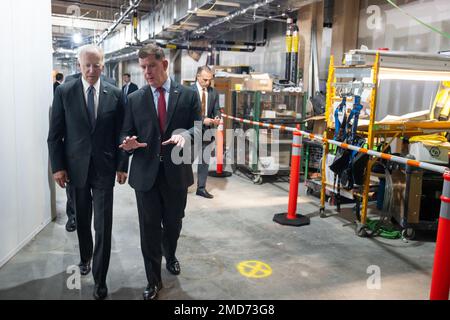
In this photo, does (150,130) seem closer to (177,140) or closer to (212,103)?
(177,140)

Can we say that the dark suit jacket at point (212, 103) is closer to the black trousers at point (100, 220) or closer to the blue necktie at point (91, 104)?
the blue necktie at point (91, 104)

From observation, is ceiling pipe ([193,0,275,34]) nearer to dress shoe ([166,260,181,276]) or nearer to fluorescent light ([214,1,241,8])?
fluorescent light ([214,1,241,8])

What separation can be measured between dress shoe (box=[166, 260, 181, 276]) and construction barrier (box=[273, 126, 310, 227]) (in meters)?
1.56

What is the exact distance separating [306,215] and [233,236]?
1143 mm

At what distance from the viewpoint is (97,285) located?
2650mm

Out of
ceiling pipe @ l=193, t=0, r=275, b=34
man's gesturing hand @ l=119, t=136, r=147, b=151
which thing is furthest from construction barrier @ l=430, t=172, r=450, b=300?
ceiling pipe @ l=193, t=0, r=275, b=34

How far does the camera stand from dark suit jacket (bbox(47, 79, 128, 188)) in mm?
2582

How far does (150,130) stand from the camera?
98.4 inches

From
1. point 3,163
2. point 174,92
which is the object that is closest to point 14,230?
point 3,163

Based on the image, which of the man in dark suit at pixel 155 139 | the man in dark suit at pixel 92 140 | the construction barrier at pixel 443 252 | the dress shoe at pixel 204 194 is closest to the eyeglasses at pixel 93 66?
the man in dark suit at pixel 92 140

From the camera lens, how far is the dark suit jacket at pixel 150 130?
2.50m

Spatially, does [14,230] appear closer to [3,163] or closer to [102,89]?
[3,163]

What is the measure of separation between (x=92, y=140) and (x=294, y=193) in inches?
91.9

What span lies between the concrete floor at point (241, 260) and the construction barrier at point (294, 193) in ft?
0.39
